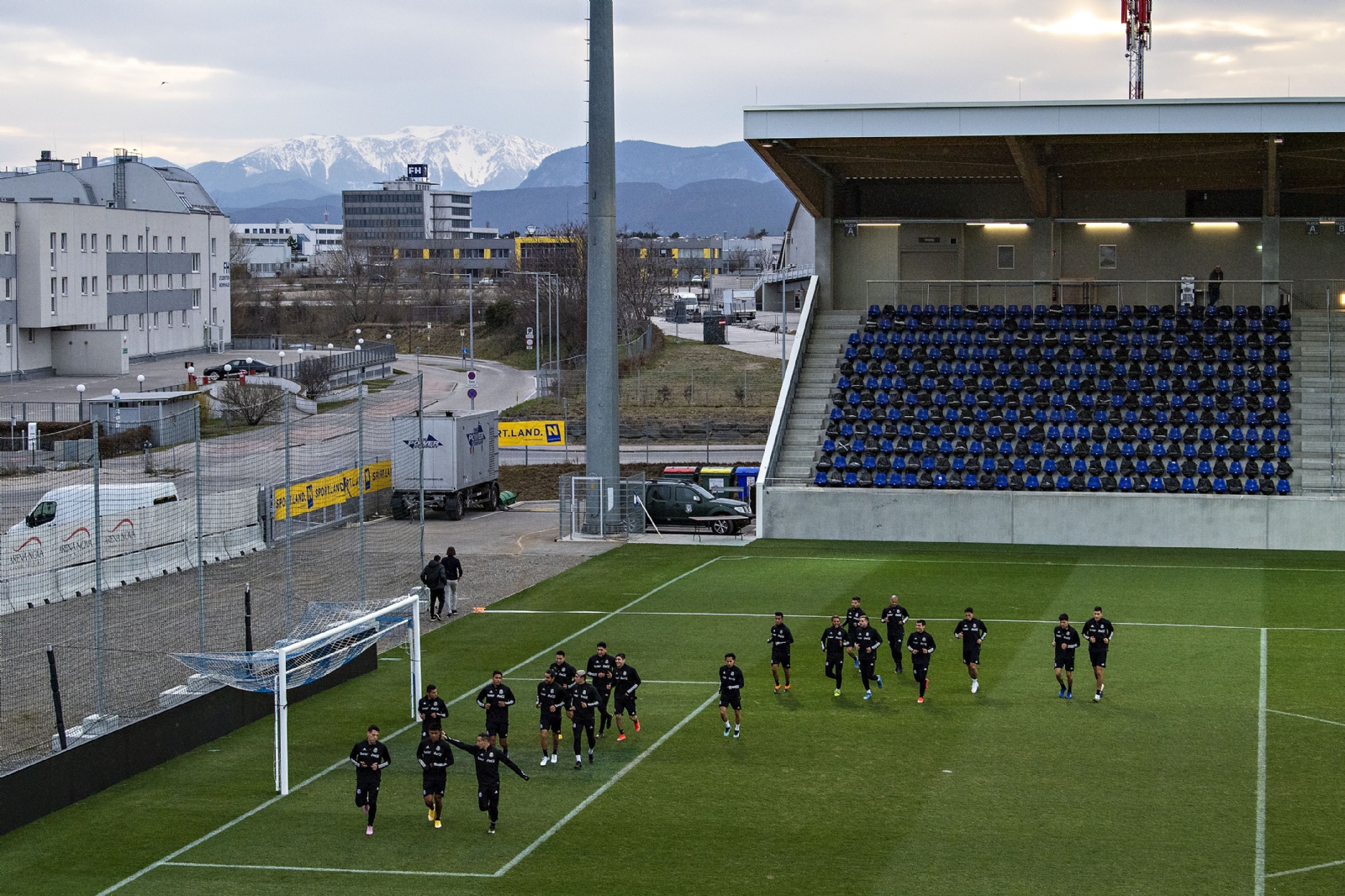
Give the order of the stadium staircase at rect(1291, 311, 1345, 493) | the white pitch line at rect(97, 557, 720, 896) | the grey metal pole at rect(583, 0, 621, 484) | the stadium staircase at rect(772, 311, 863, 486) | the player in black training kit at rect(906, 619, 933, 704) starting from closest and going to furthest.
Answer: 1. the white pitch line at rect(97, 557, 720, 896)
2. the player in black training kit at rect(906, 619, 933, 704)
3. the stadium staircase at rect(1291, 311, 1345, 493)
4. the grey metal pole at rect(583, 0, 621, 484)
5. the stadium staircase at rect(772, 311, 863, 486)

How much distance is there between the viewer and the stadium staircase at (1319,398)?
37312mm

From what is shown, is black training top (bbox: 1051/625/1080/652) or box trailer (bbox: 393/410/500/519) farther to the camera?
box trailer (bbox: 393/410/500/519)

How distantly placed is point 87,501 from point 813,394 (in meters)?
21.0

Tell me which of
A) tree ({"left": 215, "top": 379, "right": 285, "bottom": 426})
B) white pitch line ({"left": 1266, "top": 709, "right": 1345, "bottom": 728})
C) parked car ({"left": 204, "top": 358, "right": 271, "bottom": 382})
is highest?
parked car ({"left": 204, "top": 358, "right": 271, "bottom": 382})

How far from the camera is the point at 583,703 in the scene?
1955 cm

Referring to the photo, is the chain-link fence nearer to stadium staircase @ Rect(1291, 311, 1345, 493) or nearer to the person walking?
the person walking

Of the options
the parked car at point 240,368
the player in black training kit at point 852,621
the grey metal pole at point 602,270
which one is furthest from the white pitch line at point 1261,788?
the parked car at point 240,368

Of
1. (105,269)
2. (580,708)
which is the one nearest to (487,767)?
(580,708)

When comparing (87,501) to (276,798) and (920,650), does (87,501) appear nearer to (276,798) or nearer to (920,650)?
(276,798)

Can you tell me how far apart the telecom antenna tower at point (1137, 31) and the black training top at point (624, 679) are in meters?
32.2

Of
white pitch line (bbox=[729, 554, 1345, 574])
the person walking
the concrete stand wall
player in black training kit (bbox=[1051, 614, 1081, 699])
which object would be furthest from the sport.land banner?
player in black training kit (bbox=[1051, 614, 1081, 699])

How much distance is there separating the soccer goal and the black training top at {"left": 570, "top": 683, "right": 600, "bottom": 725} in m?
3.59

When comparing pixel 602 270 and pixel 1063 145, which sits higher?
pixel 1063 145

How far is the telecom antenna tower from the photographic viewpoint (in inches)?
1807
